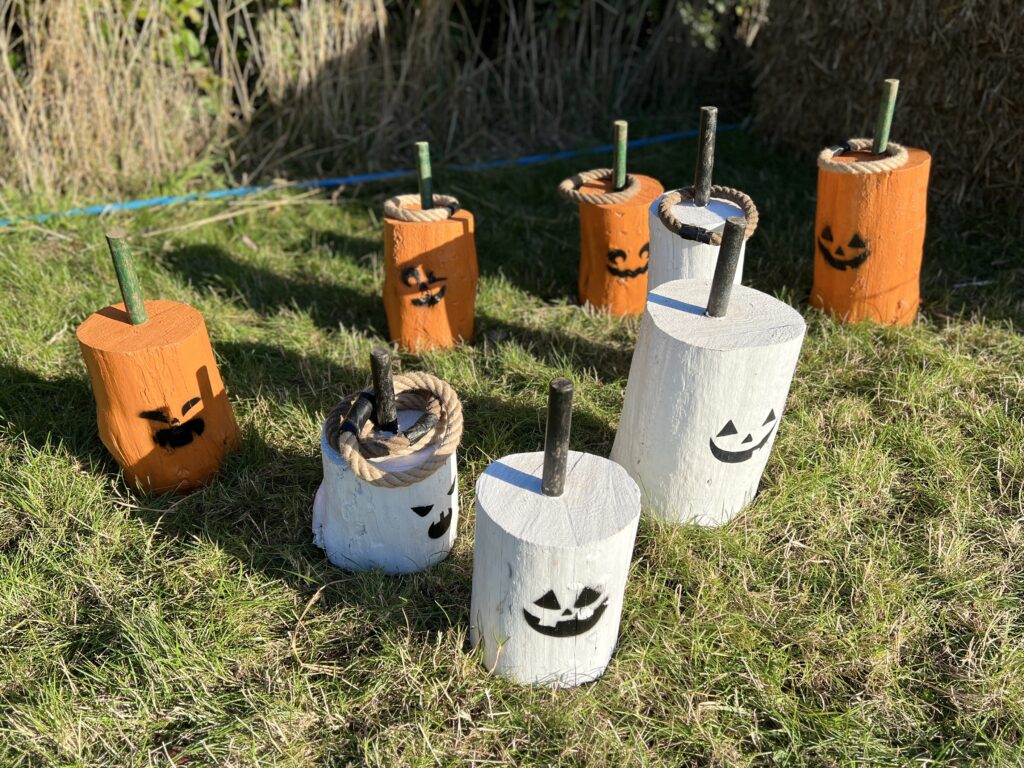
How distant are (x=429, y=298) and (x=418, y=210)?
0.38 m

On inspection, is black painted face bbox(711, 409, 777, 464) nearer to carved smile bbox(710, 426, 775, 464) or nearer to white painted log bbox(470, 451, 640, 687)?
carved smile bbox(710, 426, 775, 464)

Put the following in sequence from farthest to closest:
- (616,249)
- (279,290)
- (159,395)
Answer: (279,290)
(616,249)
(159,395)

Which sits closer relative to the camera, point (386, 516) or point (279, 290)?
point (386, 516)

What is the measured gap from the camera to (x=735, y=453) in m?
2.74

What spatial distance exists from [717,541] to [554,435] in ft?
3.20

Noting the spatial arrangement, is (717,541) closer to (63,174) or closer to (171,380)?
(171,380)

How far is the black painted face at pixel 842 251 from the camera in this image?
376 cm

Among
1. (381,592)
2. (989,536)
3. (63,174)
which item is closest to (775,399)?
(989,536)

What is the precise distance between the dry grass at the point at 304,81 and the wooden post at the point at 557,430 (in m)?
4.00

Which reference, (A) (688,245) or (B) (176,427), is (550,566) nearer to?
(B) (176,427)

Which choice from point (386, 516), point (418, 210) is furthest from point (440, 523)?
point (418, 210)

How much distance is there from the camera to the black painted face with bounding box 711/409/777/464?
2.69m

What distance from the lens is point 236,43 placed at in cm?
555

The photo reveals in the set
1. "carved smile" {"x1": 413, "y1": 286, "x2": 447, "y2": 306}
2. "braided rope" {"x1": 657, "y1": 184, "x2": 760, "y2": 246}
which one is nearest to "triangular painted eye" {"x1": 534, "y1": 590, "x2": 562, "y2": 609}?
"braided rope" {"x1": 657, "y1": 184, "x2": 760, "y2": 246}
